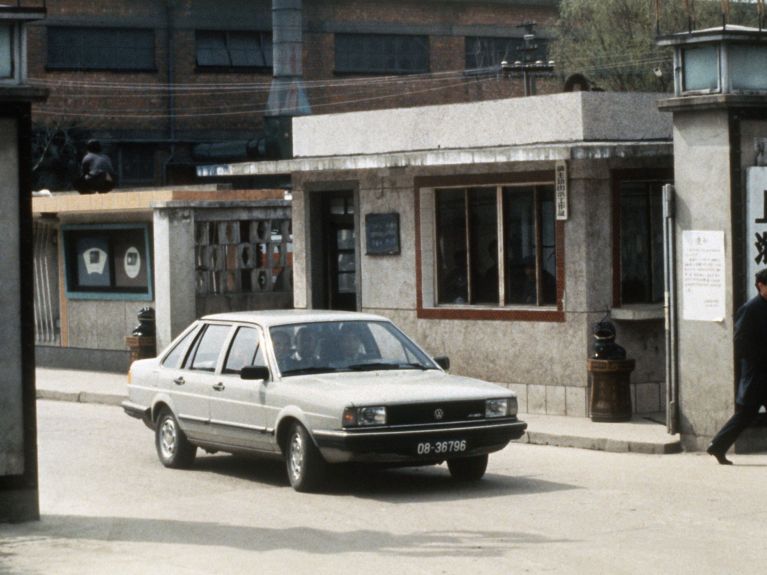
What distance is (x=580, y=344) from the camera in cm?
1944

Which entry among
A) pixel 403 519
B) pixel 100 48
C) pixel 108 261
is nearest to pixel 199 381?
pixel 403 519

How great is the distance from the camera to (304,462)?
13.3m

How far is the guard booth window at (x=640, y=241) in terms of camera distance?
19.6 metres

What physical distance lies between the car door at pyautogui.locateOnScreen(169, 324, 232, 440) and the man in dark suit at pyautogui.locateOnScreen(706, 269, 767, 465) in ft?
15.0

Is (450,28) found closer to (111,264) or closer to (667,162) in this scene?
(111,264)

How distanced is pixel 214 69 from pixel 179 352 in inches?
1599

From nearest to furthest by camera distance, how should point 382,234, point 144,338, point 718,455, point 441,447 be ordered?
point 441,447, point 718,455, point 382,234, point 144,338

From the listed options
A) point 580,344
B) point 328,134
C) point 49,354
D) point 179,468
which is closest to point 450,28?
point 49,354

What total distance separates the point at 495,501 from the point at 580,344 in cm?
691

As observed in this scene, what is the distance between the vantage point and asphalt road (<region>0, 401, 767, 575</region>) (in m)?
10.0

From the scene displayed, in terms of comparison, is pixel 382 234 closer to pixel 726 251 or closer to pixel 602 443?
pixel 602 443

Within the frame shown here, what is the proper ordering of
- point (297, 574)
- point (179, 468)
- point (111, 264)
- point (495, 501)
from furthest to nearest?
1. point (111, 264)
2. point (179, 468)
3. point (495, 501)
4. point (297, 574)

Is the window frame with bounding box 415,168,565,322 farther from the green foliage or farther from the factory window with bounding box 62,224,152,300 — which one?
the green foliage

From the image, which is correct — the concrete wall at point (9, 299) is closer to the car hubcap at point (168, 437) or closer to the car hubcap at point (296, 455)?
the car hubcap at point (296, 455)
